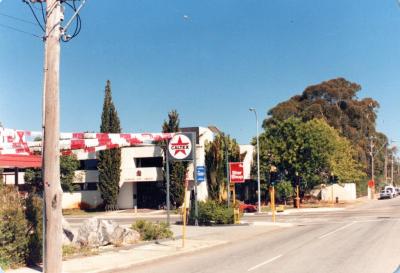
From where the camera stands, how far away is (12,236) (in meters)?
13.3

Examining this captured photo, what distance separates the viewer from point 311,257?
14.9 metres

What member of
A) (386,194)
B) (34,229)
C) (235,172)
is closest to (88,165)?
(235,172)

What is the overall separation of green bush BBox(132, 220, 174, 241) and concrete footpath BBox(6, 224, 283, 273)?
0.56 metres

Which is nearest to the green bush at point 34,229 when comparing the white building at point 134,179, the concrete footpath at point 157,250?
the concrete footpath at point 157,250

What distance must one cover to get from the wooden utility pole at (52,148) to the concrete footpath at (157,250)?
1.68 m

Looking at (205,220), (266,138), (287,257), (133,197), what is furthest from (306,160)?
(287,257)

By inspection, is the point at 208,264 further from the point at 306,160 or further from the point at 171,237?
the point at 306,160

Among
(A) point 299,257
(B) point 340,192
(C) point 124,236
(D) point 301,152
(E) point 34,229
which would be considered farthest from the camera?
(B) point 340,192

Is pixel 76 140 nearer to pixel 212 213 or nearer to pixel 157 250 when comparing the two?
pixel 157 250

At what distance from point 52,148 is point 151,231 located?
32.5 ft

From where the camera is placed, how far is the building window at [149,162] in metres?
54.5

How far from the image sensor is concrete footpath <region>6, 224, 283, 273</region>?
13758 millimetres

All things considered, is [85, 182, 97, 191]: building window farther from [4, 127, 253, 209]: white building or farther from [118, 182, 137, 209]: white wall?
[118, 182, 137, 209]: white wall

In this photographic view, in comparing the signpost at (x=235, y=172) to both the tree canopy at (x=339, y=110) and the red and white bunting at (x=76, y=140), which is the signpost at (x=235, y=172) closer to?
the red and white bunting at (x=76, y=140)
